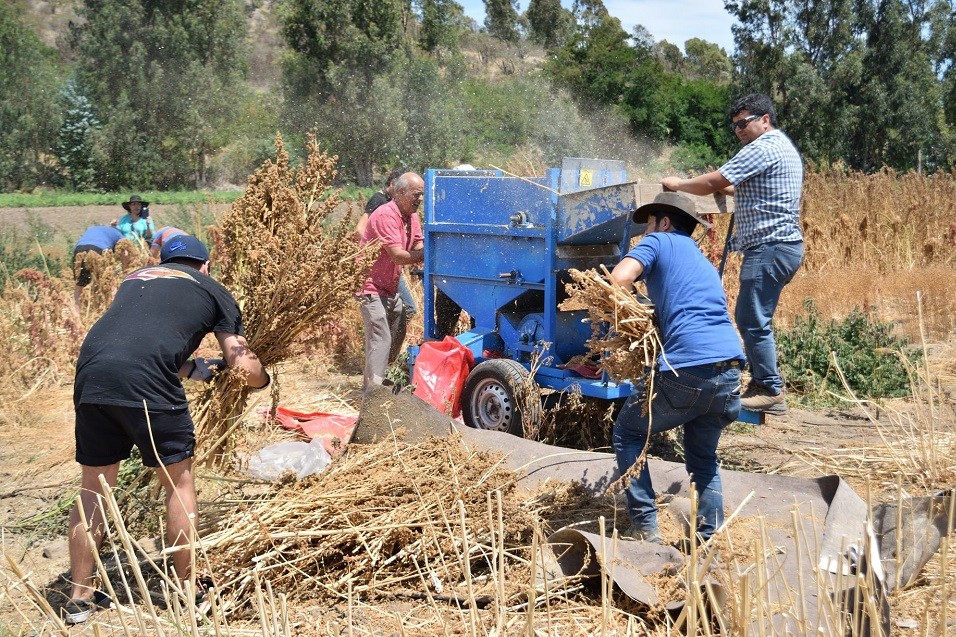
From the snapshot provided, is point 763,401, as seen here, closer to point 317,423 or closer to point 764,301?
point 764,301

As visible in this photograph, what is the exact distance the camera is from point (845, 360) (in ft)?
23.7

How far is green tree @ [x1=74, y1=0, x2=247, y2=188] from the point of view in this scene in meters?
41.5

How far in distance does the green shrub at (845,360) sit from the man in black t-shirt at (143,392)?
17.4ft

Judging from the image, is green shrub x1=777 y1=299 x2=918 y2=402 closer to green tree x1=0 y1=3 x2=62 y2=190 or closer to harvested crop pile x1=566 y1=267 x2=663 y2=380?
harvested crop pile x1=566 y1=267 x2=663 y2=380

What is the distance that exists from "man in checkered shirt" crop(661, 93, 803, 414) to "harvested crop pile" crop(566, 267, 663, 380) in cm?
154

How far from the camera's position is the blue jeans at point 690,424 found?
364 cm

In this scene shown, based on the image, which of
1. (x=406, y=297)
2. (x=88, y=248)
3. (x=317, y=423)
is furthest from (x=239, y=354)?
(x=88, y=248)

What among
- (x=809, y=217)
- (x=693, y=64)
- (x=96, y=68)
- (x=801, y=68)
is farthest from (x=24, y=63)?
(x=693, y=64)

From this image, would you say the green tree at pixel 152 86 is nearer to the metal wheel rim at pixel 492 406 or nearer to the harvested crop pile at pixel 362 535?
the metal wheel rim at pixel 492 406

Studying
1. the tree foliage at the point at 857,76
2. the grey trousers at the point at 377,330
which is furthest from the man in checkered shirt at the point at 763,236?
the tree foliage at the point at 857,76

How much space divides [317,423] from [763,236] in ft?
11.2

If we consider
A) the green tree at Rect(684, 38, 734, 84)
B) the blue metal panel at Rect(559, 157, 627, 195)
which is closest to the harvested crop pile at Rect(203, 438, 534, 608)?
the blue metal panel at Rect(559, 157, 627, 195)

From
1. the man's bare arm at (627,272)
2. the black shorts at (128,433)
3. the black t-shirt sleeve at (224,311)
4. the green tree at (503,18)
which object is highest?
the green tree at (503,18)

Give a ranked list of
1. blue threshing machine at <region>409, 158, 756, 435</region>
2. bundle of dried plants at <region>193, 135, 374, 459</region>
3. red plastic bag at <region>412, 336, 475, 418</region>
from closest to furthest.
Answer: bundle of dried plants at <region>193, 135, 374, 459</region>, blue threshing machine at <region>409, 158, 756, 435</region>, red plastic bag at <region>412, 336, 475, 418</region>
